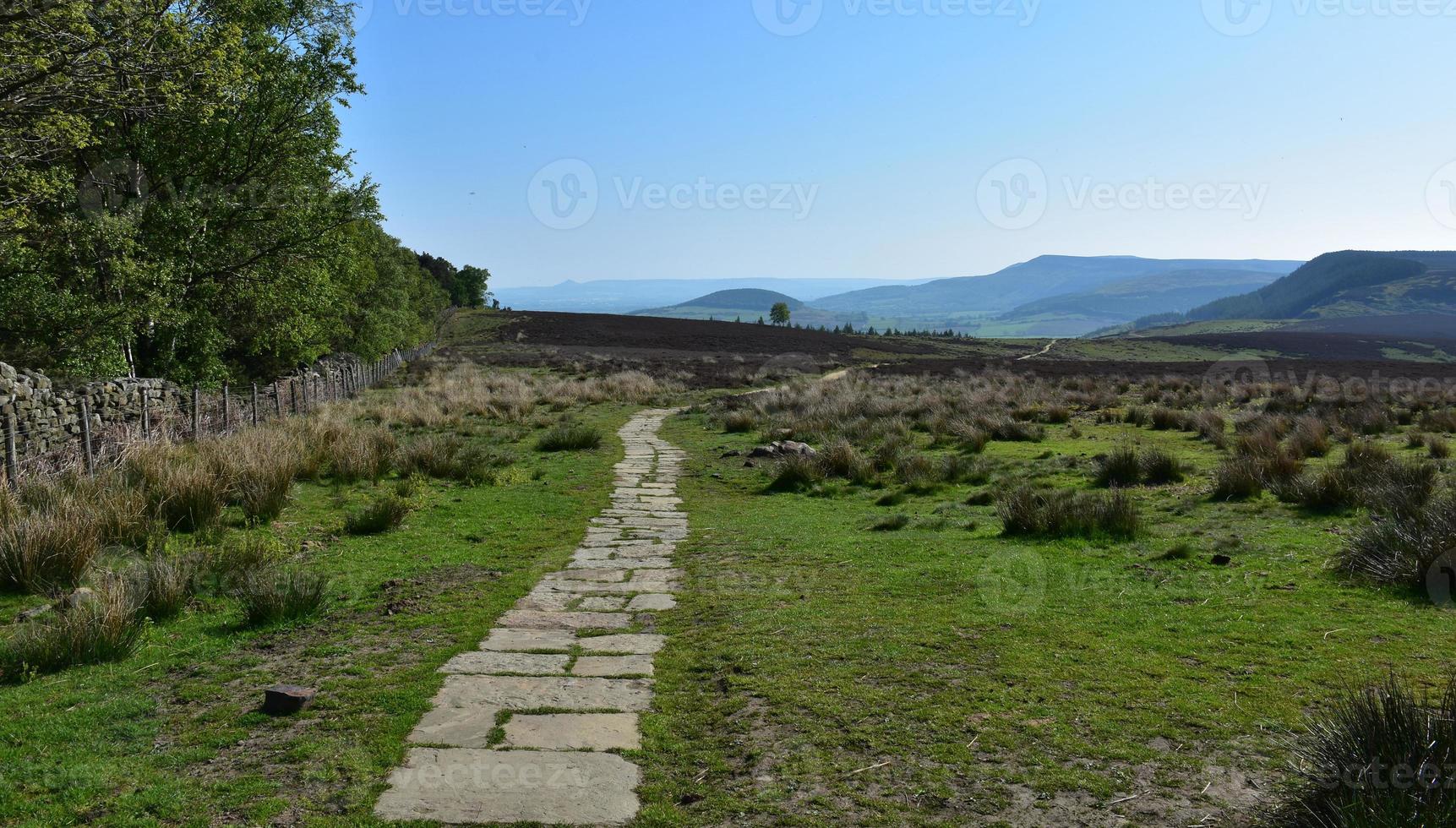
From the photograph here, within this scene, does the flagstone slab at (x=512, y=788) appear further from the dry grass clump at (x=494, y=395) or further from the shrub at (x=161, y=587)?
the dry grass clump at (x=494, y=395)

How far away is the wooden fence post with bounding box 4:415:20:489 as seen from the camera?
365 inches

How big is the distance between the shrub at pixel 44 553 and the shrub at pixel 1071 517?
8579 mm

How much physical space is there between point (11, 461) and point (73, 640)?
6.03 metres

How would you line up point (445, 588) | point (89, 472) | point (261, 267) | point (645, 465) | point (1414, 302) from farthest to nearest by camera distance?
point (1414, 302) < point (261, 267) < point (645, 465) < point (89, 472) < point (445, 588)

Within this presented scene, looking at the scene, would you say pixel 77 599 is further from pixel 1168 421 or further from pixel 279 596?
pixel 1168 421

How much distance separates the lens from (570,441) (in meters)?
18.1

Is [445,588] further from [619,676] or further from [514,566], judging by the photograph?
[619,676]

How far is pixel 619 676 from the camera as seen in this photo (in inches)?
201

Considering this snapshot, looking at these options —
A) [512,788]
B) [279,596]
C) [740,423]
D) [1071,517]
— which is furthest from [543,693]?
[740,423]

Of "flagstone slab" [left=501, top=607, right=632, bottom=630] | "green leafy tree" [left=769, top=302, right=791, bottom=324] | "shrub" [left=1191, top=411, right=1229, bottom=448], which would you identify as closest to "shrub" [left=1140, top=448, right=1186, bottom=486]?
"shrub" [left=1191, top=411, right=1229, bottom=448]

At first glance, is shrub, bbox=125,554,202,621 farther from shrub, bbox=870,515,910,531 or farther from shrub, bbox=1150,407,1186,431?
shrub, bbox=1150,407,1186,431

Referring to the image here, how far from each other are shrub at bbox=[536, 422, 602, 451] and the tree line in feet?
23.6

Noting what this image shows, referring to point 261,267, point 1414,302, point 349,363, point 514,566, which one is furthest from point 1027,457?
point 1414,302

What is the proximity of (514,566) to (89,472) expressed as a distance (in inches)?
249
